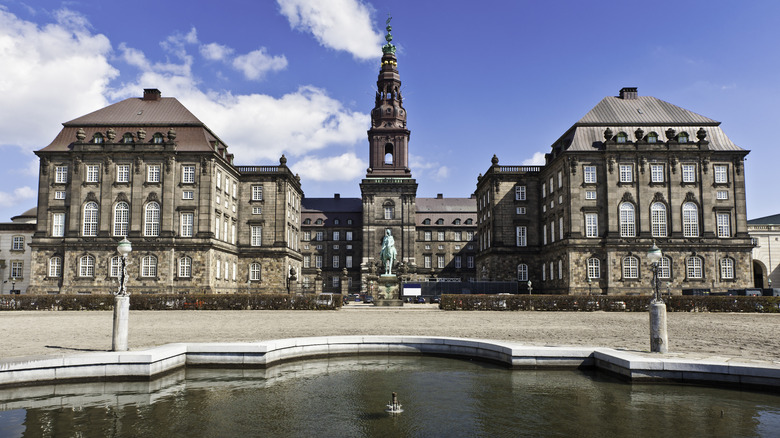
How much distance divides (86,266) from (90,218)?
526cm

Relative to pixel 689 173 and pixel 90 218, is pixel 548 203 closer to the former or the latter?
pixel 689 173

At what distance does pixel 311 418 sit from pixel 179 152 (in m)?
54.4

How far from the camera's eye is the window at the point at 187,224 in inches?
2312

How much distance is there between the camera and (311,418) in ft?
32.9

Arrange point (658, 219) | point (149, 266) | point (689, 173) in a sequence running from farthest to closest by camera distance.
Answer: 1. point (149, 266)
2. point (689, 173)
3. point (658, 219)

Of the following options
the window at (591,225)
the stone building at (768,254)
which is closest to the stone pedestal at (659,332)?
the window at (591,225)

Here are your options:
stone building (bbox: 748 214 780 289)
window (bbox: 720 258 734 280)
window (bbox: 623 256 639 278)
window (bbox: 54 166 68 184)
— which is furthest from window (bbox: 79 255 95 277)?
stone building (bbox: 748 214 780 289)

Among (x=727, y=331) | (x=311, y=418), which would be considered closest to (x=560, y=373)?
(x=311, y=418)

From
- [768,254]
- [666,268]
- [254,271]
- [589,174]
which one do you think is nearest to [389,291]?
[589,174]

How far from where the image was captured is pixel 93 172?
58.8m

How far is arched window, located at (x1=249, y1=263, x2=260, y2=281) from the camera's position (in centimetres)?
6888

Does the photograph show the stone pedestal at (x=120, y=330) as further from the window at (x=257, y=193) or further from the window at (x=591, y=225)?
the window at (x=257, y=193)

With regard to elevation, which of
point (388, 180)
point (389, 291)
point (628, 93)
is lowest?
point (389, 291)

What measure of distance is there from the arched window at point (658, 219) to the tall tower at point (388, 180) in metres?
40.0
